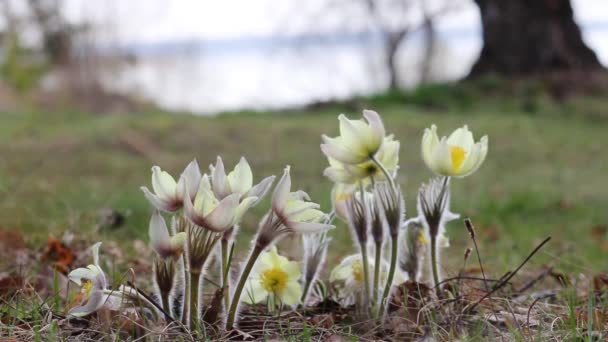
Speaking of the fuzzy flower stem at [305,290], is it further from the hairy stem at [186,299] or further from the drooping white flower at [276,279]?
the hairy stem at [186,299]

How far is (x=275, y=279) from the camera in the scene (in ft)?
5.98

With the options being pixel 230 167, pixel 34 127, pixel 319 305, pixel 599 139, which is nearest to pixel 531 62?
pixel 599 139

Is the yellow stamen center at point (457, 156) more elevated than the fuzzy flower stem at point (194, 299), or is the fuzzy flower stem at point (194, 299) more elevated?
the yellow stamen center at point (457, 156)

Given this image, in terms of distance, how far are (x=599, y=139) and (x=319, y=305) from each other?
6.61m

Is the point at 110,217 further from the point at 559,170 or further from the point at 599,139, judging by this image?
the point at 599,139

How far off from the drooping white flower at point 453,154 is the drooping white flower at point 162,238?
57cm

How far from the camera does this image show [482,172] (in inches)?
269

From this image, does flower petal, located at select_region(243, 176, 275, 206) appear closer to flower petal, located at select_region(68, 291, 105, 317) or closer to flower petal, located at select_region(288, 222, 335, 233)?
flower petal, located at select_region(288, 222, 335, 233)

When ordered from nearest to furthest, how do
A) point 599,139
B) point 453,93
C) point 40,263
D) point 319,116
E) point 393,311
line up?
point 393,311, point 40,263, point 599,139, point 319,116, point 453,93

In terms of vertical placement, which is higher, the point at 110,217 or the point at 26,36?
the point at 26,36

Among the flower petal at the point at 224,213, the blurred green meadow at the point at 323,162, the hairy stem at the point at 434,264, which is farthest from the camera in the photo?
the blurred green meadow at the point at 323,162

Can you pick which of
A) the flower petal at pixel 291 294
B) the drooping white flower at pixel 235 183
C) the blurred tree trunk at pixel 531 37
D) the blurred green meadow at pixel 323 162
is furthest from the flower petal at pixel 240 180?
the blurred tree trunk at pixel 531 37

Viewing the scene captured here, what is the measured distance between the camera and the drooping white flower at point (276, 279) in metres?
1.82

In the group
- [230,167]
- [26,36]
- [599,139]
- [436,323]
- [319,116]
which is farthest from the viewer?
[26,36]
